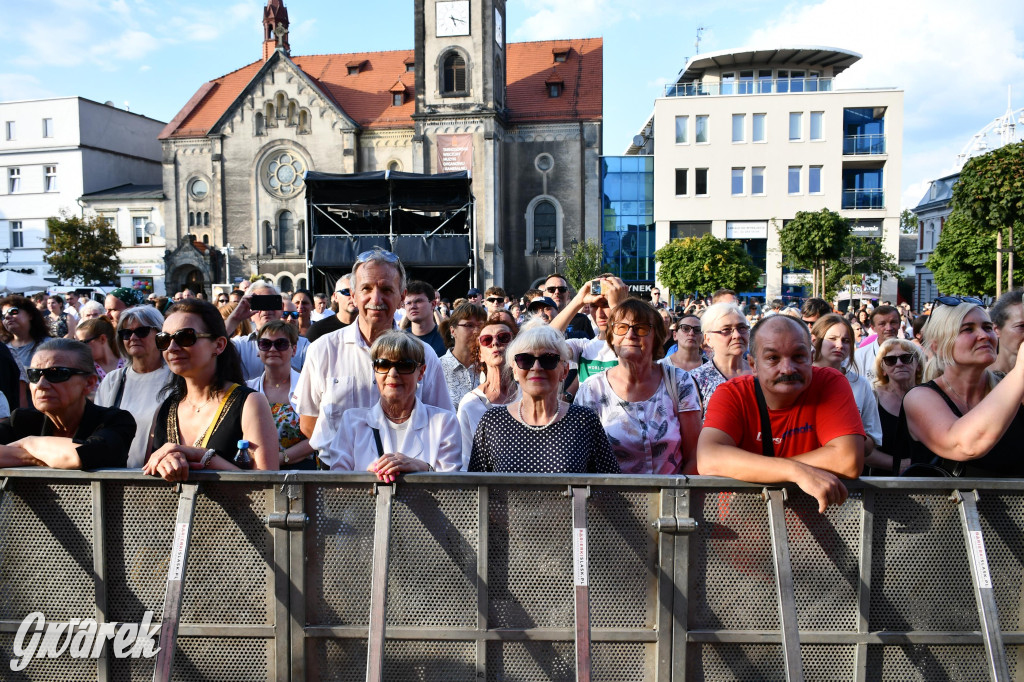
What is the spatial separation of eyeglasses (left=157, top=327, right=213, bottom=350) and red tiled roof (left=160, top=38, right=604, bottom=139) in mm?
41235

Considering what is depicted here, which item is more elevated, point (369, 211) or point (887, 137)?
point (887, 137)

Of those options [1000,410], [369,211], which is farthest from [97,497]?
[369,211]

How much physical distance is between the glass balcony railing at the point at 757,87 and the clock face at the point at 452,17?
12.4m

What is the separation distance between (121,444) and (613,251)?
42398 mm

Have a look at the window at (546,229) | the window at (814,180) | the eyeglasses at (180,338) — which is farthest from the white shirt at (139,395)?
the window at (814,180)

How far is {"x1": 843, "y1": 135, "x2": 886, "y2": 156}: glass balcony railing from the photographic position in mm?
40406

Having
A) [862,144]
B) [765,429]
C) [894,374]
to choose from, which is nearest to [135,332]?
[765,429]

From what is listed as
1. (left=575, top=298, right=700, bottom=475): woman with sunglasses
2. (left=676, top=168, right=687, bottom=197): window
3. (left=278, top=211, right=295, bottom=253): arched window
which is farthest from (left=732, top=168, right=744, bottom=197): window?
(left=575, top=298, right=700, bottom=475): woman with sunglasses

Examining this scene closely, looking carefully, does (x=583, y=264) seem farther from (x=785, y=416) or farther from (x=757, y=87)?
(x=785, y=416)

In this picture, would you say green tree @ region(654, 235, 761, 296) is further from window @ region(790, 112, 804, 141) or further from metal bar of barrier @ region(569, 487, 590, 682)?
metal bar of barrier @ region(569, 487, 590, 682)

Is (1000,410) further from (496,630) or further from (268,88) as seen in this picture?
(268,88)

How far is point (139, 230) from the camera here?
4906cm

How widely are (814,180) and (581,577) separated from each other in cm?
4272

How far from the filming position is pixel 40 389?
10.1 feet
